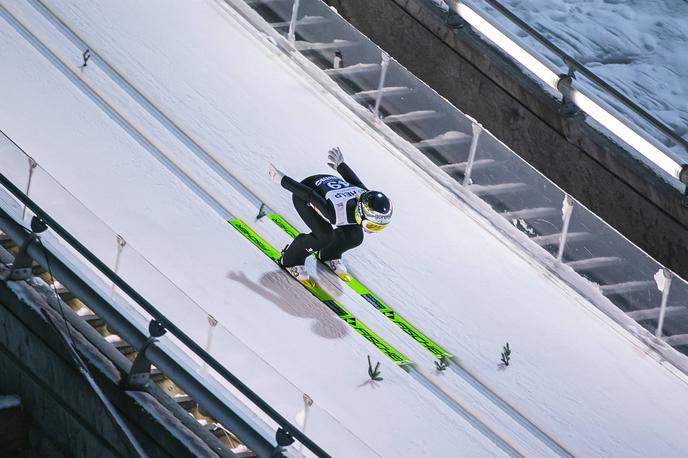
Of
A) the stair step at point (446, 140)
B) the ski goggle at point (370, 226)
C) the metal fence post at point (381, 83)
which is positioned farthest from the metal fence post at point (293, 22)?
the ski goggle at point (370, 226)

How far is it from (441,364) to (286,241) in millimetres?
1450

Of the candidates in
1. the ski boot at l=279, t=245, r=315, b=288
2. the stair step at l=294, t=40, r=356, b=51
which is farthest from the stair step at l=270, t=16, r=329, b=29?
the ski boot at l=279, t=245, r=315, b=288

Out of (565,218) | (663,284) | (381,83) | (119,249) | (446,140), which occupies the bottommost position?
(119,249)

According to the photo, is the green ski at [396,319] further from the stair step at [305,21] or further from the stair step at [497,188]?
the stair step at [305,21]

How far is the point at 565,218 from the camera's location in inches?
422

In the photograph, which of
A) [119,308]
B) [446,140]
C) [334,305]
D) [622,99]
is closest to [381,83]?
[446,140]

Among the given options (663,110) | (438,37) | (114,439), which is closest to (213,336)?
(114,439)

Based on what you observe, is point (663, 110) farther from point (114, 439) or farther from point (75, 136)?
point (114, 439)

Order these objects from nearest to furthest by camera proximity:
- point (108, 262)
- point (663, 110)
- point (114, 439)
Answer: point (114, 439)
point (108, 262)
point (663, 110)

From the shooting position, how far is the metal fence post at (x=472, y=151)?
437 inches

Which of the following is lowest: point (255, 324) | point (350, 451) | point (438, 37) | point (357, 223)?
point (350, 451)

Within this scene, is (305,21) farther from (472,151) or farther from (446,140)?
(472,151)

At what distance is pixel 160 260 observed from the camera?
9.60 metres

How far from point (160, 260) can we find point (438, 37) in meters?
3.90
